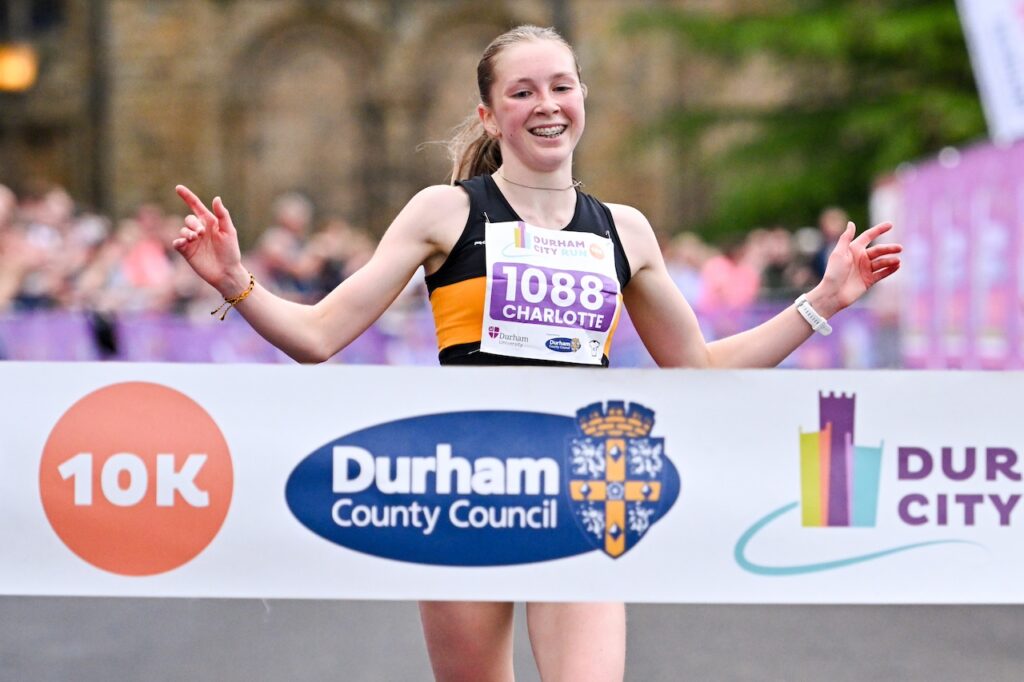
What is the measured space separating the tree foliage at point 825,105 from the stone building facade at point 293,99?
153cm

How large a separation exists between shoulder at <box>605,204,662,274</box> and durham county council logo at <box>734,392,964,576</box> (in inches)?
21.5

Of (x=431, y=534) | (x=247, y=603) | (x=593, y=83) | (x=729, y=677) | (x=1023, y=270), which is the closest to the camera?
(x=431, y=534)

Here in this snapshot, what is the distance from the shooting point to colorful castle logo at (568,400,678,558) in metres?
4.15

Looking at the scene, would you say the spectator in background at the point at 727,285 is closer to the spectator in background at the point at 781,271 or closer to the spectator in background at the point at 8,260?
the spectator in background at the point at 781,271

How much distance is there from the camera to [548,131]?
4.28 meters

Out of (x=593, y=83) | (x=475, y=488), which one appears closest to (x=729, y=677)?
(x=475, y=488)

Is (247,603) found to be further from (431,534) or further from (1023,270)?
(1023,270)

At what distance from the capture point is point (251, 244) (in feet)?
110

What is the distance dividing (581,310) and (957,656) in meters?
3.44

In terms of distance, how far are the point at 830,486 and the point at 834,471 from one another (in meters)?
0.04

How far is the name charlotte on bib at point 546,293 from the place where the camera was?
421 cm

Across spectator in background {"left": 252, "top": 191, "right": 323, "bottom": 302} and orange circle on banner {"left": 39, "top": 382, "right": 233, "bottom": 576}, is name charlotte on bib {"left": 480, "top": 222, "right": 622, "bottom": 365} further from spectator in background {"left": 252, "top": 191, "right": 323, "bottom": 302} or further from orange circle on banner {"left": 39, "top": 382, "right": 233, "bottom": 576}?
spectator in background {"left": 252, "top": 191, "right": 323, "bottom": 302}

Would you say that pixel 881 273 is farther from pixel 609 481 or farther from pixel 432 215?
pixel 432 215

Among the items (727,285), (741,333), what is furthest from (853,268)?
(727,285)
